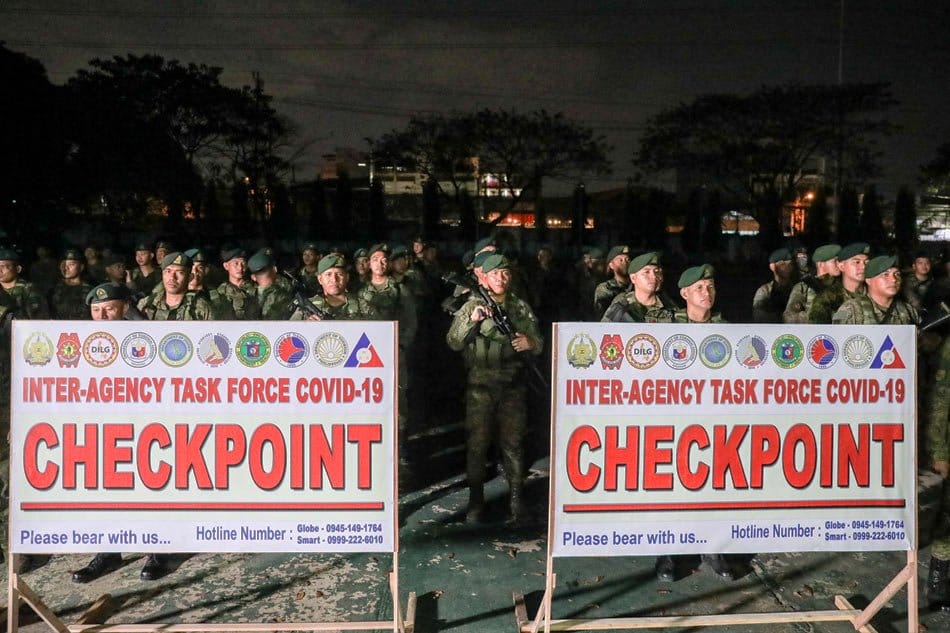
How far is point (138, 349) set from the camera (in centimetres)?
→ 327

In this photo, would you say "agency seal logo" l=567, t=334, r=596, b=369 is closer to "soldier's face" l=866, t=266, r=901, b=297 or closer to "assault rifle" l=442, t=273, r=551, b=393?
"assault rifle" l=442, t=273, r=551, b=393

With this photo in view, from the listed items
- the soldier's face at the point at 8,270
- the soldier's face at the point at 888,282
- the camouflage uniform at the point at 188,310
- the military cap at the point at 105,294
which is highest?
the soldier's face at the point at 8,270

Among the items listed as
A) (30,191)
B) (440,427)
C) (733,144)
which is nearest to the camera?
(440,427)

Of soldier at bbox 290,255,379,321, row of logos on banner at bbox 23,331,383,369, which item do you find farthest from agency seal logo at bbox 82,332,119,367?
soldier at bbox 290,255,379,321

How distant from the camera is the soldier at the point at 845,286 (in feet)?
17.5

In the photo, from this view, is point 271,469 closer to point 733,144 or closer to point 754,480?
Answer: point 754,480

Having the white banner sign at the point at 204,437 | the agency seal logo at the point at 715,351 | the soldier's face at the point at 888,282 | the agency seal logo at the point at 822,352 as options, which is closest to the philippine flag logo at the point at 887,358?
the agency seal logo at the point at 822,352

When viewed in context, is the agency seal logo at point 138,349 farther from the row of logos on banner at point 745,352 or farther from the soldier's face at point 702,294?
the soldier's face at point 702,294

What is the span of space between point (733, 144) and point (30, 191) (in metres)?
29.7

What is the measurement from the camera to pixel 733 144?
35.8 m

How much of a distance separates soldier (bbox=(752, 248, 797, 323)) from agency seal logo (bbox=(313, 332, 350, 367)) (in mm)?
5055

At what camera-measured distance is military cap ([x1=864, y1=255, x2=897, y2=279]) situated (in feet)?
14.2

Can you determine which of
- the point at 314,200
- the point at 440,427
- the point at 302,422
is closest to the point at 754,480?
the point at 302,422

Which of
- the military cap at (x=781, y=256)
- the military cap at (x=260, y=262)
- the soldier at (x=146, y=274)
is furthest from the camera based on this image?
the soldier at (x=146, y=274)
